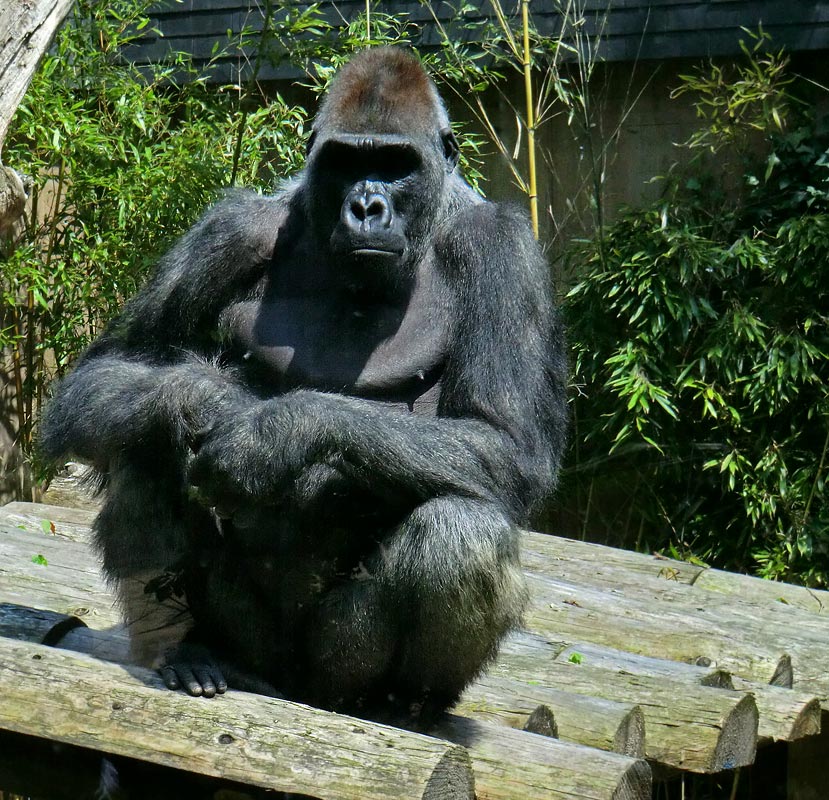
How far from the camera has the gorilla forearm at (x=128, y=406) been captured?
3178mm

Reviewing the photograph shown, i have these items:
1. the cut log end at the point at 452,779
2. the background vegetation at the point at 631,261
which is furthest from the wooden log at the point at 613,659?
the background vegetation at the point at 631,261

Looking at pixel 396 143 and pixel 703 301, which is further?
pixel 703 301

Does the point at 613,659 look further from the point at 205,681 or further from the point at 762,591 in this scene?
the point at 205,681

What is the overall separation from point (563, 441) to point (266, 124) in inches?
147

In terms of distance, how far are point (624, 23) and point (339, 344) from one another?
4.50 meters

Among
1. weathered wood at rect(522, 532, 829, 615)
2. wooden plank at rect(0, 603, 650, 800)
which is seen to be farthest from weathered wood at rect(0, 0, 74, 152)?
weathered wood at rect(522, 532, 829, 615)

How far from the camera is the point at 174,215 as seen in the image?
20.2 feet

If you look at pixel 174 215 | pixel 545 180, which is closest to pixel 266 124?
pixel 174 215

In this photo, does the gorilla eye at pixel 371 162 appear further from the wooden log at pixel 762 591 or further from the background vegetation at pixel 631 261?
the background vegetation at pixel 631 261

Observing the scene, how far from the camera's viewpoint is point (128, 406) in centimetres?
326

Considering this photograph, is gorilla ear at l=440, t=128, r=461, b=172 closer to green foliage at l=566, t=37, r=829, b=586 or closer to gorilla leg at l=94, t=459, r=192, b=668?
gorilla leg at l=94, t=459, r=192, b=668

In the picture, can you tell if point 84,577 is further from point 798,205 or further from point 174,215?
point 798,205

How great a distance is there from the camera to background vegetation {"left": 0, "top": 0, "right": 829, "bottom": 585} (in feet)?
20.8

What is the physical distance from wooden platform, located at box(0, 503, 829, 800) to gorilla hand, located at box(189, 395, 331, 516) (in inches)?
19.7
